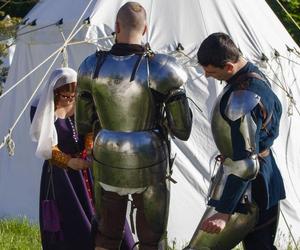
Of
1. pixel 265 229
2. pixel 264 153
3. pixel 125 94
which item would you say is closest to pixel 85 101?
pixel 125 94

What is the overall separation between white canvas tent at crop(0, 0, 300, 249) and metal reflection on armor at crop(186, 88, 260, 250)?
6.49 ft

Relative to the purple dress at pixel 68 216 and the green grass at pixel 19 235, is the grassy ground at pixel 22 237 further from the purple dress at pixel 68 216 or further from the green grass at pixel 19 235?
the purple dress at pixel 68 216

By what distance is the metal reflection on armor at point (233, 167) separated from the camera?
3797 millimetres

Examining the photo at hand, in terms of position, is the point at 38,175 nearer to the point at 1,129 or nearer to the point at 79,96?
the point at 1,129

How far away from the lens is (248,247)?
13.6 ft

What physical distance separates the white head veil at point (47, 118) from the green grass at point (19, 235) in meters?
1.24

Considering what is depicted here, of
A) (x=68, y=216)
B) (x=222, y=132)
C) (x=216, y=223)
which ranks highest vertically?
(x=222, y=132)

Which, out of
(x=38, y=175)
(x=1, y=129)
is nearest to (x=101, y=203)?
Answer: (x=38, y=175)

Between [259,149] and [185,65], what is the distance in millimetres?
2335

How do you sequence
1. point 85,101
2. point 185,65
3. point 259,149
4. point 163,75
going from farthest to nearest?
point 185,65 → point 85,101 → point 163,75 → point 259,149

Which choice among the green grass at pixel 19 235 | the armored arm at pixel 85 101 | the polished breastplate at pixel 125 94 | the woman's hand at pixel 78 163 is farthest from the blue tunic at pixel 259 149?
the green grass at pixel 19 235

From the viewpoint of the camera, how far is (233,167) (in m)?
3.87

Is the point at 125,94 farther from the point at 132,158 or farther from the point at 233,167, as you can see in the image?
the point at 233,167

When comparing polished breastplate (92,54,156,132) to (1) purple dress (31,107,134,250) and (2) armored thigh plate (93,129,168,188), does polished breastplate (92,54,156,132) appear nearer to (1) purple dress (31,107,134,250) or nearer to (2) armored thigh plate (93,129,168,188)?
(2) armored thigh plate (93,129,168,188)
